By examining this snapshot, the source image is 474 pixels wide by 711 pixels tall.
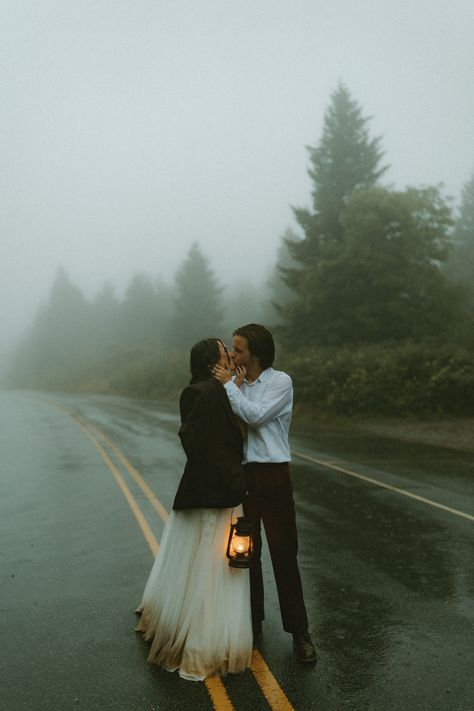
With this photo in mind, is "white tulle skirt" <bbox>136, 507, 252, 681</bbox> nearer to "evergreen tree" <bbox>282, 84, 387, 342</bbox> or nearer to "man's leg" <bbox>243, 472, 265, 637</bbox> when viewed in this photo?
"man's leg" <bbox>243, 472, 265, 637</bbox>

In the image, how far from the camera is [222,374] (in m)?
4.45

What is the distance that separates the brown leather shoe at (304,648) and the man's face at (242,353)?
182 cm

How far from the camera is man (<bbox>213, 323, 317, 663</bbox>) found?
14.8 feet

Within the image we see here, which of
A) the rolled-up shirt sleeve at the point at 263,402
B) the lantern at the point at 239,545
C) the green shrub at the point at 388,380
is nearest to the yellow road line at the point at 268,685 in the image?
the lantern at the point at 239,545

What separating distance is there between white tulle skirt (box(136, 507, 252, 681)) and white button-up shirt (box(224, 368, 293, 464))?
17.6 inches

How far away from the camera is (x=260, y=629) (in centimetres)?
477

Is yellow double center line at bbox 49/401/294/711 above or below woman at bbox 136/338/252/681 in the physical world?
below

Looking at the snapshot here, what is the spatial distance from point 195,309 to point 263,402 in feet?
176

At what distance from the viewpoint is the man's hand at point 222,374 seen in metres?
4.44

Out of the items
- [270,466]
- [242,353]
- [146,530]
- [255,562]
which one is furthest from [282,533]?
[146,530]

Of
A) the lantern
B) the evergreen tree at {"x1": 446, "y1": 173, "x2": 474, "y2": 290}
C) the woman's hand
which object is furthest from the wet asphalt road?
the evergreen tree at {"x1": 446, "y1": 173, "x2": 474, "y2": 290}

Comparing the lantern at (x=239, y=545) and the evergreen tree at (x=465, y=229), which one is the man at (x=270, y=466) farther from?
the evergreen tree at (x=465, y=229)

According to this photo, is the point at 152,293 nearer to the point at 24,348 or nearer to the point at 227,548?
the point at 24,348

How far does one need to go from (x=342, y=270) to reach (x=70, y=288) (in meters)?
72.5
